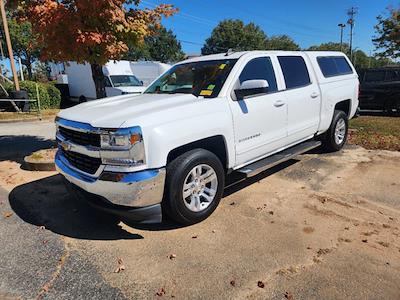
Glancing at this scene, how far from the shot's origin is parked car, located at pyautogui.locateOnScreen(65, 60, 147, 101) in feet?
53.1

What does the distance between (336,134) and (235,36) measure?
Result: 187 ft

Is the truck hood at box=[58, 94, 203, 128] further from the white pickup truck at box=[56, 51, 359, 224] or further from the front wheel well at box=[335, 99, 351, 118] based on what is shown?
the front wheel well at box=[335, 99, 351, 118]

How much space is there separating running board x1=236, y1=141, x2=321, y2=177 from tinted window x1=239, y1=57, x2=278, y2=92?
3.17 feet

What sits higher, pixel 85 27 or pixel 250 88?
pixel 85 27

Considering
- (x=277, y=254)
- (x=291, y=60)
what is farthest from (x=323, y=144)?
(x=277, y=254)

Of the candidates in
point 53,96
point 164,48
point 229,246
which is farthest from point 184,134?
point 164,48

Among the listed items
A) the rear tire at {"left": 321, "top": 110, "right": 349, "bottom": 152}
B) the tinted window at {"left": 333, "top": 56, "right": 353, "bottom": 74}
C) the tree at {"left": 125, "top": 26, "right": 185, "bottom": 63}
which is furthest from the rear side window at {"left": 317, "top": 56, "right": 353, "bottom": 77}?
the tree at {"left": 125, "top": 26, "right": 185, "bottom": 63}

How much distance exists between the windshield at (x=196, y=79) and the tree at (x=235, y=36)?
5645 cm

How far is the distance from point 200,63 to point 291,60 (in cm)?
152

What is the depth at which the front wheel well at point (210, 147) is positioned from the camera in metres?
3.81

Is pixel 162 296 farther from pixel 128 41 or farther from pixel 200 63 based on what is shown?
pixel 128 41

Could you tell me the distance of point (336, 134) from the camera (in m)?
6.73

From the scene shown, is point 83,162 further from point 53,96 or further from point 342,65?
point 53,96

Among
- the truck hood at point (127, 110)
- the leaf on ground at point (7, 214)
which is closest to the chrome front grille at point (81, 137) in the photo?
the truck hood at point (127, 110)
